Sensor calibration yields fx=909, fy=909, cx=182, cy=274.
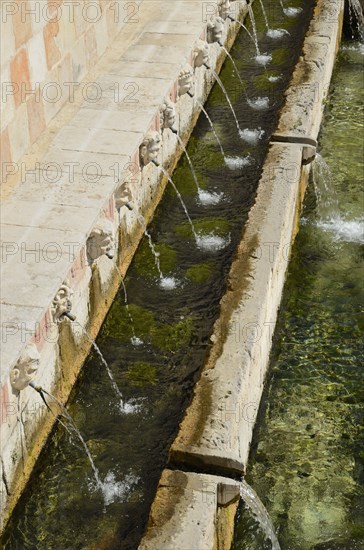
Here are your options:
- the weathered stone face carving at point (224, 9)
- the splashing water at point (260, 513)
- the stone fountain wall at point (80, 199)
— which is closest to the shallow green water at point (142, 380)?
the stone fountain wall at point (80, 199)

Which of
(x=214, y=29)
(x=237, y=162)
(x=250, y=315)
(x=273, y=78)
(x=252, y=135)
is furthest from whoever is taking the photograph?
(x=273, y=78)

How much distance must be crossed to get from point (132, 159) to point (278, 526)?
2.70 m

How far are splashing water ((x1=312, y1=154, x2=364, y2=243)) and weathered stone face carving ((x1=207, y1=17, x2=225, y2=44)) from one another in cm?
156

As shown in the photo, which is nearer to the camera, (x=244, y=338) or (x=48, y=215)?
(x=244, y=338)

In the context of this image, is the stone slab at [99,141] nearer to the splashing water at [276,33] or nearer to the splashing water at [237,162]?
the splashing water at [237,162]

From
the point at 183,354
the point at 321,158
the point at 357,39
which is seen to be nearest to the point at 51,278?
the point at 183,354

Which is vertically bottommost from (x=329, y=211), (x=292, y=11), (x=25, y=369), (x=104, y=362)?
(x=329, y=211)

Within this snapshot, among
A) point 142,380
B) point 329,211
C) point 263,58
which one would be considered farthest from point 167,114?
point 263,58

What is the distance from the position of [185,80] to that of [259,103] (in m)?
1.54

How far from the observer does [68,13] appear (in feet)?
23.0

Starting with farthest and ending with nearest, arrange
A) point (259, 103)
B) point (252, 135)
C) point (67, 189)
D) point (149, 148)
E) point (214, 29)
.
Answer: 1. point (259, 103)
2. point (214, 29)
3. point (252, 135)
4. point (149, 148)
5. point (67, 189)

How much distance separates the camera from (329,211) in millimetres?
7715

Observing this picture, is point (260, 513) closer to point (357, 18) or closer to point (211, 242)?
point (211, 242)

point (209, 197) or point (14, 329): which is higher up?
point (14, 329)
